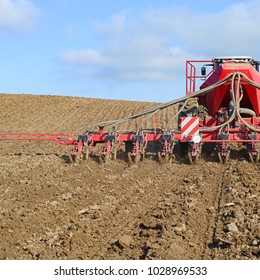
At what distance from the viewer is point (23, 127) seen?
75.6 feet

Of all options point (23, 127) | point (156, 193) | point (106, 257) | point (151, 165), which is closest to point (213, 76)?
point (151, 165)

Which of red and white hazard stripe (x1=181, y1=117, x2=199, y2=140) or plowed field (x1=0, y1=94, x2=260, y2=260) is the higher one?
red and white hazard stripe (x1=181, y1=117, x2=199, y2=140)

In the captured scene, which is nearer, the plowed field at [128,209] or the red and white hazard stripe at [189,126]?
the plowed field at [128,209]

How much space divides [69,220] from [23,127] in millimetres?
17481

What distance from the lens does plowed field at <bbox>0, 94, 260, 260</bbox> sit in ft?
16.6

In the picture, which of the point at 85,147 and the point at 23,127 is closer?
the point at 85,147

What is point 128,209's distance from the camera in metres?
6.71

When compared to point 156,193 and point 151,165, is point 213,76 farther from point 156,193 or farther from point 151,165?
point 156,193

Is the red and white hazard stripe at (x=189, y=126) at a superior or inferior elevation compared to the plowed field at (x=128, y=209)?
superior

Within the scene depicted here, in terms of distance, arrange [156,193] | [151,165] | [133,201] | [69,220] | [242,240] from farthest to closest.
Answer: [151,165], [156,193], [133,201], [69,220], [242,240]

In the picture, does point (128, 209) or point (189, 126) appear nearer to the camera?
point (128, 209)

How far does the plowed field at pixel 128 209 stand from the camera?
16.6ft

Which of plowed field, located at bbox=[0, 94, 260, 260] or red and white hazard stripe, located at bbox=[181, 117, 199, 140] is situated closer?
plowed field, located at bbox=[0, 94, 260, 260]

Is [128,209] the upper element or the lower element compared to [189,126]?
lower
